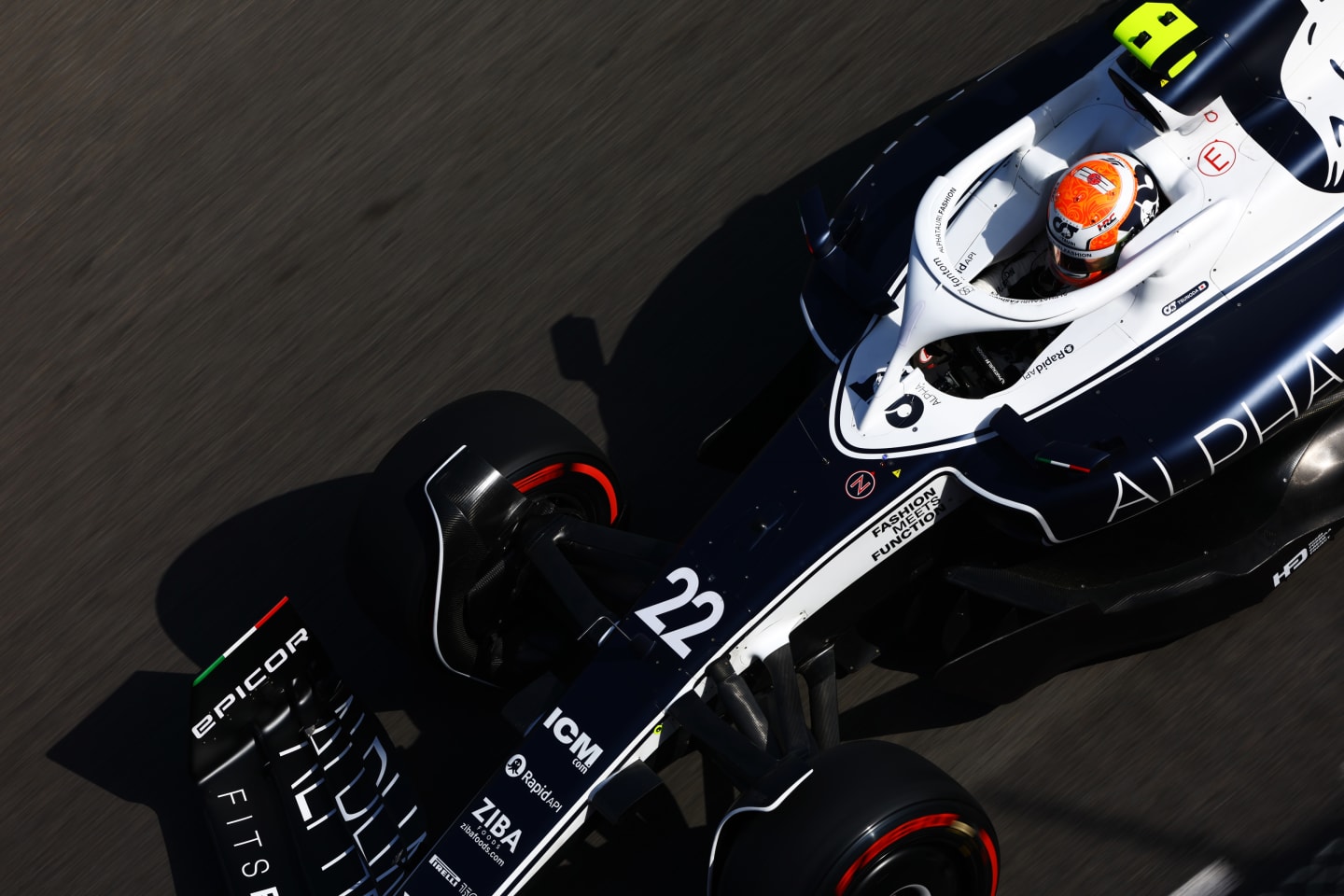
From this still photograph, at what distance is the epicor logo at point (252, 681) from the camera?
5.20 metres

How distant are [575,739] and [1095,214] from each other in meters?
2.46

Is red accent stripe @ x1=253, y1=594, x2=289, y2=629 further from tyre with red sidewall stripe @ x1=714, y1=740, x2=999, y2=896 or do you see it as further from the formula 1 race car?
tyre with red sidewall stripe @ x1=714, y1=740, x2=999, y2=896

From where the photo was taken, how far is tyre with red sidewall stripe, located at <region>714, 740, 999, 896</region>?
14.0 ft

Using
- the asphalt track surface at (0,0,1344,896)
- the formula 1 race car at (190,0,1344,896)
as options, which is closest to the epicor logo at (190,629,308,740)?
the formula 1 race car at (190,0,1344,896)

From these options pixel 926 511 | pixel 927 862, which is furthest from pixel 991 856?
pixel 926 511

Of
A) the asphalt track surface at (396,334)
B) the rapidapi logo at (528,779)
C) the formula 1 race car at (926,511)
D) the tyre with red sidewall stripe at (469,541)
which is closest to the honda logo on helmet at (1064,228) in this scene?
the formula 1 race car at (926,511)

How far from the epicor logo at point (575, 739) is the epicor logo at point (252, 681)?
3.36 feet

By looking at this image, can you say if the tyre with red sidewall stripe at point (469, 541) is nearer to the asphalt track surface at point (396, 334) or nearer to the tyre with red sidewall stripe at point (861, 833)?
the asphalt track surface at point (396, 334)

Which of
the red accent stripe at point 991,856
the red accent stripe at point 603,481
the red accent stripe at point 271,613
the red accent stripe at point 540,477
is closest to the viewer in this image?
the red accent stripe at point 991,856

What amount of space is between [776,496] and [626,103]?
2996 mm

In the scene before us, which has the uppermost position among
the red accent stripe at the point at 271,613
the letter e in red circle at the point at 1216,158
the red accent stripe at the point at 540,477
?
the red accent stripe at the point at 271,613

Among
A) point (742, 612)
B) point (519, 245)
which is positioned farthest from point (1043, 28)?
point (742, 612)

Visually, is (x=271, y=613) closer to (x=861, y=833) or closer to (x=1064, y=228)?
(x=861, y=833)

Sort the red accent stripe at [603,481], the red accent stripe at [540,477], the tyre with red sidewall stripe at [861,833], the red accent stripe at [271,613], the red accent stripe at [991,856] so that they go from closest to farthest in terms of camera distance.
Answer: the tyre with red sidewall stripe at [861,833]
the red accent stripe at [991,856]
the red accent stripe at [271,613]
the red accent stripe at [540,477]
the red accent stripe at [603,481]
